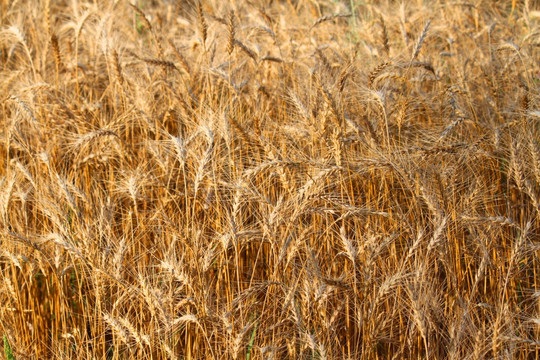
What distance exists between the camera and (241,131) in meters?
2.12

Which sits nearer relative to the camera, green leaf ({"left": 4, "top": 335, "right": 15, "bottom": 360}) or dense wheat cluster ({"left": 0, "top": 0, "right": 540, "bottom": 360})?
dense wheat cluster ({"left": 0, "top": 0, "right": 540, "bottom": 360})

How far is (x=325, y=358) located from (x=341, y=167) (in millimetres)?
654

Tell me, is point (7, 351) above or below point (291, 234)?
below

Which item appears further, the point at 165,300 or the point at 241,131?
the point at 241,131

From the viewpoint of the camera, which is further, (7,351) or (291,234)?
(7,351)

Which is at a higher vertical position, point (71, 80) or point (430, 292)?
point (71, 80)

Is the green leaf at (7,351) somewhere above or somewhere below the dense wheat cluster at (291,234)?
below

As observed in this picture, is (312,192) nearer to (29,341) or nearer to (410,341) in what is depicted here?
(410,341)

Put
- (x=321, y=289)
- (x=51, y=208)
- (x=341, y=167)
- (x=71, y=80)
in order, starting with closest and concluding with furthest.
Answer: (x=321, y=289) < (x=341, y=167) < (x=51, y=208) < (x=71, y=80)

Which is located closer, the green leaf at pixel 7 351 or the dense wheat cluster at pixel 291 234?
the dense wheat cluster at pixel 291 234

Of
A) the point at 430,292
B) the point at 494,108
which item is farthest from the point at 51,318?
the point at 494,108

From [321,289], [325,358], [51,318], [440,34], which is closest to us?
[325,358]

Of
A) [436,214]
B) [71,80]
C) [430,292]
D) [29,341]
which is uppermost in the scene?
[71,80]

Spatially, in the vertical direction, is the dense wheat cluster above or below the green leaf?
above
